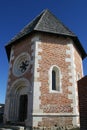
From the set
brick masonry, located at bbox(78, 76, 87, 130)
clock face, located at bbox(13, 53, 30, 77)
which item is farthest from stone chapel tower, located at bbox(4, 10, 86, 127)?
brick masonry, located at bbox(78, 76, 87, 130)

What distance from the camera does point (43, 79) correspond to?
481 inches

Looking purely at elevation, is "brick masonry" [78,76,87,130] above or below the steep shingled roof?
below

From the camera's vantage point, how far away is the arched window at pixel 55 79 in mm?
→ 12458

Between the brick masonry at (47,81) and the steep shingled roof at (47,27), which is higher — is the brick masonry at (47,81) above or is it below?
below

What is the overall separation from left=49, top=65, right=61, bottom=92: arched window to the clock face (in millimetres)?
2017

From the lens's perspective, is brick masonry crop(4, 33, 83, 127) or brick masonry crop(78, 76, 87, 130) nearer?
brick masonry crop(78, 76, 87, 130)

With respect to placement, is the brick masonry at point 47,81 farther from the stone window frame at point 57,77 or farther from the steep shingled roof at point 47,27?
the steep shingled roof at point 47,27

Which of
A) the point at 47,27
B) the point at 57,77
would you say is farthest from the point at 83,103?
the point at 47,27

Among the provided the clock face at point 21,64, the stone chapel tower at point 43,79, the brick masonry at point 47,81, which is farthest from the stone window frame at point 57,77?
the clock face at point 21,64

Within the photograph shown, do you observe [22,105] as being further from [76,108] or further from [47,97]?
[76,108]

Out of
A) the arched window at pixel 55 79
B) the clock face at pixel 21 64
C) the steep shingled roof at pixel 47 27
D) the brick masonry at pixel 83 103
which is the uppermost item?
the steep shingled roof at pixel 47 27

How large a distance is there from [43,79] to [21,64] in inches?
118

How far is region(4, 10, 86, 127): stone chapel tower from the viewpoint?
11.6 m

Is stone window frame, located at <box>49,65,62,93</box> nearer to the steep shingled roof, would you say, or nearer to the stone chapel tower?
the stone chapel tower
